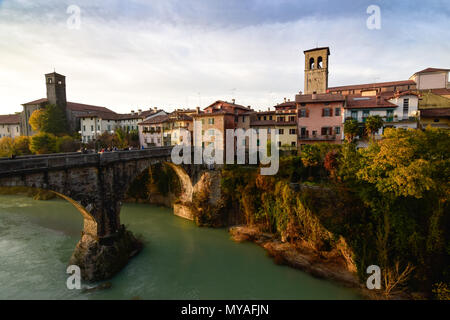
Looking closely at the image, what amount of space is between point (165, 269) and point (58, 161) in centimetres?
1015

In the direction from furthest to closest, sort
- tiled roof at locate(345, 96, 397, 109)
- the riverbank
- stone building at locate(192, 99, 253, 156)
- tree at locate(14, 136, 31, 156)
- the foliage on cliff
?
tree at locate(14, 136, 31, 156) → stone building at locate(192, 99, 253, 156) → tiled roof at locate(345, 96, 397, 109) → the riverbank → the foliage on cliff

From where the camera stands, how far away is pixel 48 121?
152 ft

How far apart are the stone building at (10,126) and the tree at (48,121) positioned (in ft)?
32.7

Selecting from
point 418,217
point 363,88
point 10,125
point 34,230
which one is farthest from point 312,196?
point 10,125

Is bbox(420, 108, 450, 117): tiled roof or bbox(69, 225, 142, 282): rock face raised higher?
bbox(420, 108, 450, 117): tiled roof

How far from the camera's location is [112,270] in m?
14.9

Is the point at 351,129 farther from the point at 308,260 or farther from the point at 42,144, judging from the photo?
the point at 42,144

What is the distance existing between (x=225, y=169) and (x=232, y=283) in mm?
12378

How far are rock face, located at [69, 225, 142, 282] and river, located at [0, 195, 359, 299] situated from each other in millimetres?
702

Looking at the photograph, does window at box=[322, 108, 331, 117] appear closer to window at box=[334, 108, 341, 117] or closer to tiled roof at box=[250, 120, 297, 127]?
window at box=[334, 108, 341, 117]

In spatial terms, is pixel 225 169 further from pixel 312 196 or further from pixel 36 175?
pixel 36 175

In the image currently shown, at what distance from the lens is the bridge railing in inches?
411

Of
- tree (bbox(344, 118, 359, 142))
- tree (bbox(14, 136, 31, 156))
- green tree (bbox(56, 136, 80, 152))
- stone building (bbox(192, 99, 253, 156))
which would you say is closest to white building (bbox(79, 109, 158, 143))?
green tree (bbox(56, 136, 80, 152))

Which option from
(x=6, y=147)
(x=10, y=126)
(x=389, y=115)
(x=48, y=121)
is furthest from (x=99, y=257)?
(x=10, y=126)
